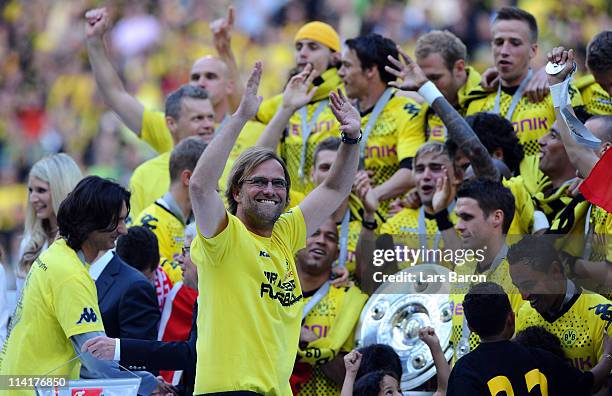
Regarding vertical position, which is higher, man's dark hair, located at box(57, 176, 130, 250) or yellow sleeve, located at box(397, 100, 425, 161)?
yellow sleeve, located at box(397, 100, 425, 161)

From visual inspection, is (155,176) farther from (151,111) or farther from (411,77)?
(411,77)

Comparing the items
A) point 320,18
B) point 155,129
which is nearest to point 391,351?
point 155,129

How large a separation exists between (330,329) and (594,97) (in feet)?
7.44

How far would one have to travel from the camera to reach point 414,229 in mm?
8531

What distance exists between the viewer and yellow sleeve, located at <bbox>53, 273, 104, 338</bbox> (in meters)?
6.40

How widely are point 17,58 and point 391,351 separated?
12.4m

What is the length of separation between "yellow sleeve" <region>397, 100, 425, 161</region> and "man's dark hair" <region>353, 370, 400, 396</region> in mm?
2168

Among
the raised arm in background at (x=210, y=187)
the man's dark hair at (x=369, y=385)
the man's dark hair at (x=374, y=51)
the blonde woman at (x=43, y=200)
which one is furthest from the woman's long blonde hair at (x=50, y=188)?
the raised arm in background at (x=210, y=187)

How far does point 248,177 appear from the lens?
646cm

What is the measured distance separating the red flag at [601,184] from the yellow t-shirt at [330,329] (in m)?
1.86

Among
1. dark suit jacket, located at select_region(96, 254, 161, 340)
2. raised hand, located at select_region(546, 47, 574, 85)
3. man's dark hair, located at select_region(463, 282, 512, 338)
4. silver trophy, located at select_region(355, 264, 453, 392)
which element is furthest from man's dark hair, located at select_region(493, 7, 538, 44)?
dark suit jacket, located at select_region(96, 254, 161, 340)


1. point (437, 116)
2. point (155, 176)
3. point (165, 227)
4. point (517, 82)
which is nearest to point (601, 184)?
point (517, 82)

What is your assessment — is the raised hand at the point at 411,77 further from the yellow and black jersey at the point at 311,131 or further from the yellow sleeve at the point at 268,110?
the yellow sleeve at the point at 268,110

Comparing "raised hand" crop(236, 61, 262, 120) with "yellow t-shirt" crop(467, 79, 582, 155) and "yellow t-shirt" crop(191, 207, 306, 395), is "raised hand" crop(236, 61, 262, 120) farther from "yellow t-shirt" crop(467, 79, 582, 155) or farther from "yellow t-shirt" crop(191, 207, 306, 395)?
"yellow t-shirt" crop(467, 79, 582, 155)
